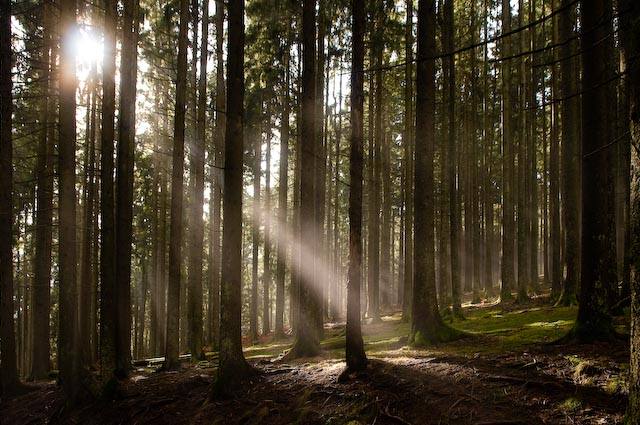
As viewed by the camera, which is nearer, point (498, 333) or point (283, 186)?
point (498, 333)

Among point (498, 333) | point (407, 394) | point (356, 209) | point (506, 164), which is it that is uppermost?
point (506, 164)

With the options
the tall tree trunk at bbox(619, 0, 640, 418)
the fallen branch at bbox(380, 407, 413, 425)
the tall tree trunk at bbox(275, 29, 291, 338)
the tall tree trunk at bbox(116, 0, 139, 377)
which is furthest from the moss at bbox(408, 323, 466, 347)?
the tall tree trunk at bbox(275, 29, 291, 338)

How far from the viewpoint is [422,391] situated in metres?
6.89

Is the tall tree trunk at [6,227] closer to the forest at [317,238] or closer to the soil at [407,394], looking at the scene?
the forest at [317,238]

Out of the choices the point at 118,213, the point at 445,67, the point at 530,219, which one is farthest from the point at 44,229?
the point at 530,219

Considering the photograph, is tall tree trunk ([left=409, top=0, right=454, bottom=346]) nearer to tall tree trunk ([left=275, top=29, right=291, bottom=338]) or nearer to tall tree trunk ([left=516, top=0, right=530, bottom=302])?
tall tree trunk ([left=516, top=0, right=530, bottom=302])

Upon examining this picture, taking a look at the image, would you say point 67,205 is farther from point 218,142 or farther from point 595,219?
point 595,219

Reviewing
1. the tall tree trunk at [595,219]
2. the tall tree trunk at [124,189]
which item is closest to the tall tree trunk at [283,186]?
the tall tree trunk at [124,189]

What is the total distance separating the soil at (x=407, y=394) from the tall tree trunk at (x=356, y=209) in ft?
1.65

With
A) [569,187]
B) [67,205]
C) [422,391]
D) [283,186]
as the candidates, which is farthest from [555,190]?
[67,205]

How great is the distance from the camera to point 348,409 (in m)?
6.96

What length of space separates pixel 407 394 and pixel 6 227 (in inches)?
505

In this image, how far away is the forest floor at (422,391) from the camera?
567 cm

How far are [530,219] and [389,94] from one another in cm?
1191
